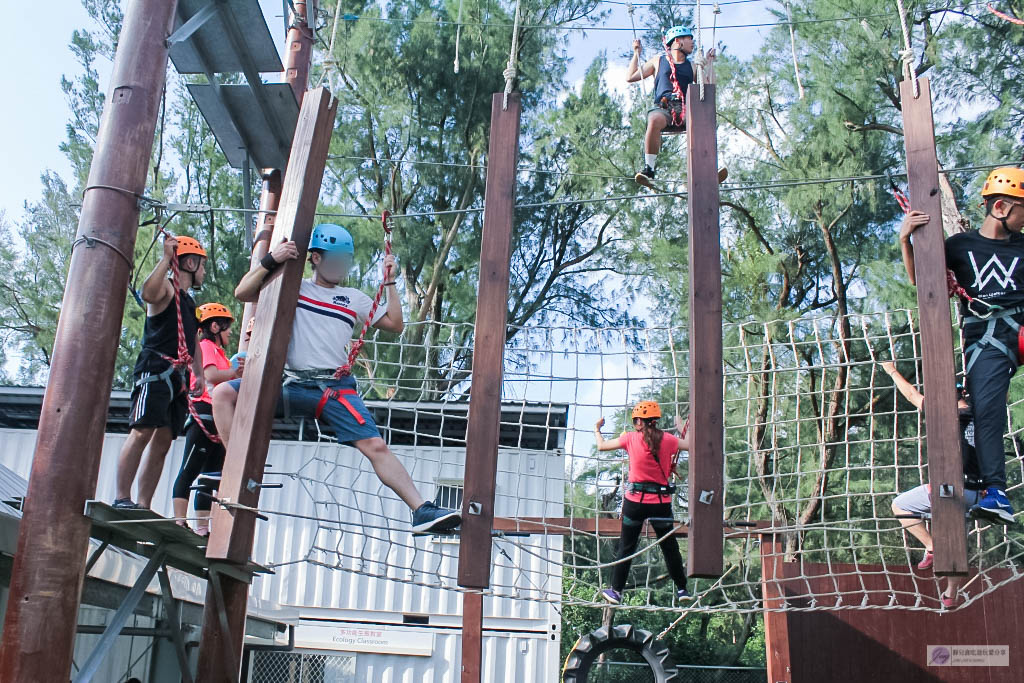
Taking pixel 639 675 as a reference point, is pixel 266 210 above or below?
above

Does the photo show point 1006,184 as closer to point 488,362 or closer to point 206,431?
point 488,362

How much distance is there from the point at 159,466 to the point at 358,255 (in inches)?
463

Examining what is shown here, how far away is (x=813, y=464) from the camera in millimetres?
14227

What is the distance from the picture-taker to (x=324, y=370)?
3.92m

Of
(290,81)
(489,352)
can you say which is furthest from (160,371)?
(290,81)

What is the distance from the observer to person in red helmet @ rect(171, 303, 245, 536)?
4.93 meters

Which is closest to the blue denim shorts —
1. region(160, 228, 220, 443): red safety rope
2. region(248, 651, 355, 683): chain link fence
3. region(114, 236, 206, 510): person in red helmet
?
region(160, 228, 220, 443): red safety rope

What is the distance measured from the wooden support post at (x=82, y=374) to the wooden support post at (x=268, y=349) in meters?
0.69

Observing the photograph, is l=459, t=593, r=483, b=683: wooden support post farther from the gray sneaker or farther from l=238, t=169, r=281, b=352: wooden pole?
the gray sneaker

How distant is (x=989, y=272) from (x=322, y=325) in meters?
2.73

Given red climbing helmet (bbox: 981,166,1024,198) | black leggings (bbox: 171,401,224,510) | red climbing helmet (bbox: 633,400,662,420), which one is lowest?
black leggings (bbox: 171,401,224,510)

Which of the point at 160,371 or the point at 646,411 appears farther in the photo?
the point at 646,411

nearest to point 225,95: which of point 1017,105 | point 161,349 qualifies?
point 161,349

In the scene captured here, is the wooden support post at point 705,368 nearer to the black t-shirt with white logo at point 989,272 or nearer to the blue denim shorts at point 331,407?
the black t-shirt with white logo at point 989,272
